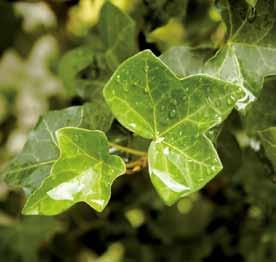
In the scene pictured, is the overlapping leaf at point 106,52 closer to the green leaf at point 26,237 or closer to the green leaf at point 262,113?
the green leaf at point 262,113

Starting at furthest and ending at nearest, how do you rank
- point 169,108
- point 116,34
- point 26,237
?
1. point 26,237
2. point 116,34
3. point 169,108

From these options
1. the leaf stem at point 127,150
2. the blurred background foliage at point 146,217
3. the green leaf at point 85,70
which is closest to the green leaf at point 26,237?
the blurred background foliage at point 146,217

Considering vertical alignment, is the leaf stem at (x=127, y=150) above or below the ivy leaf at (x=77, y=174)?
below

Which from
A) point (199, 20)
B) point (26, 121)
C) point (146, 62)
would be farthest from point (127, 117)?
point (26, 121)

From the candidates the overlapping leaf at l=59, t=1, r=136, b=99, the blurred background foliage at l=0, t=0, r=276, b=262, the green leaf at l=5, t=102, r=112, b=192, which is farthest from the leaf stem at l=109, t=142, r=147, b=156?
the blurred background foliage at l=0, t=0, r=276, b=262

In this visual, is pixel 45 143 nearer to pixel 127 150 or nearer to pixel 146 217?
Result: pixel 127 150

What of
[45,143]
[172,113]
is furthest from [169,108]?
[45,143]

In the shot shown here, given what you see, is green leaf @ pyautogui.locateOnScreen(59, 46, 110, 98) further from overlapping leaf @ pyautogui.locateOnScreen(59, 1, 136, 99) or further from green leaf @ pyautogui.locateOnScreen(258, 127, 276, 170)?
green leaf @ pyautogui.locateOnScreen(258, 127, 276, 170)
